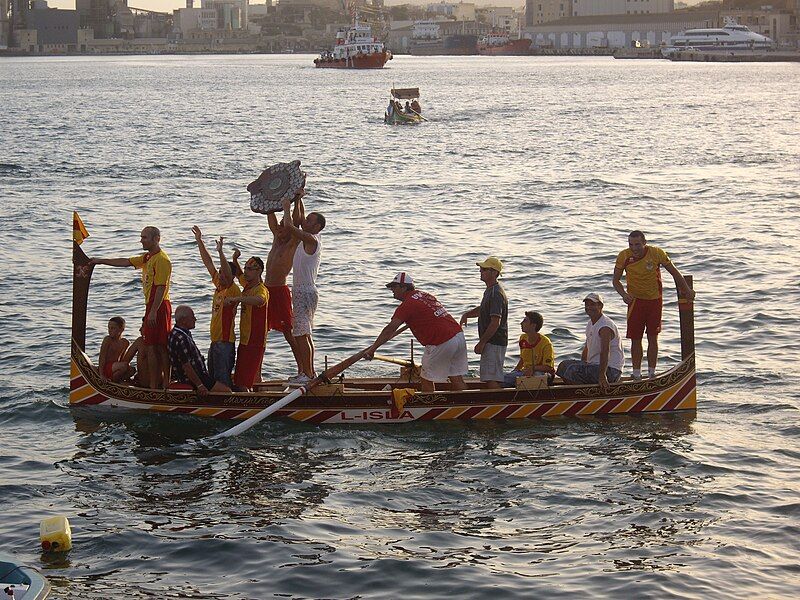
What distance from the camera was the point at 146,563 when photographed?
11797 millimetres

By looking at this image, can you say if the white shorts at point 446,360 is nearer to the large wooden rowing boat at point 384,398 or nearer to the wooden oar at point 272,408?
the large wooden rowing boat at point 384,398

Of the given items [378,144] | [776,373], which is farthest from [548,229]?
[378,144]

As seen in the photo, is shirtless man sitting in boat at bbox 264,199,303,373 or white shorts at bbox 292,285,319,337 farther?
white shorts at bbox 292,285,319,337

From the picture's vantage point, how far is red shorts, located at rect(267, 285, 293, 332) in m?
15.3

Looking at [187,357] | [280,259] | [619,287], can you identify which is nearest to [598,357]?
[619,287]

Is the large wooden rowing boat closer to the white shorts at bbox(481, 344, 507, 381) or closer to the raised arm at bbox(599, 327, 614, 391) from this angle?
the raised arm at bbox(599, 327, 614, 391)

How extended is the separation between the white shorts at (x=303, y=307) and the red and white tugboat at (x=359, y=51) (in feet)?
497

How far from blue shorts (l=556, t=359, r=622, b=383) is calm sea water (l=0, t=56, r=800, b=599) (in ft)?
2.00

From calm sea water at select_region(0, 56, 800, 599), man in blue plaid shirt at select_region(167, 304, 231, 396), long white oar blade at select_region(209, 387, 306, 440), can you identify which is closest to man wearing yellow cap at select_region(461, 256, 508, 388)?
calm sea water at select_region(0, 56, 800, 599)

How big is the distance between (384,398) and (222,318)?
2.26m

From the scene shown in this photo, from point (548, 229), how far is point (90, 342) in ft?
50.9

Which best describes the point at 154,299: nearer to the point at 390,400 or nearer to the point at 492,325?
the point at 390,400

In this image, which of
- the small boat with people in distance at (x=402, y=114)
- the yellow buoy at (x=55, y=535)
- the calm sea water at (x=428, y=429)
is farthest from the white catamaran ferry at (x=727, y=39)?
the yellow buoy at (x=55, y=535)

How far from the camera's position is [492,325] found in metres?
14.8
